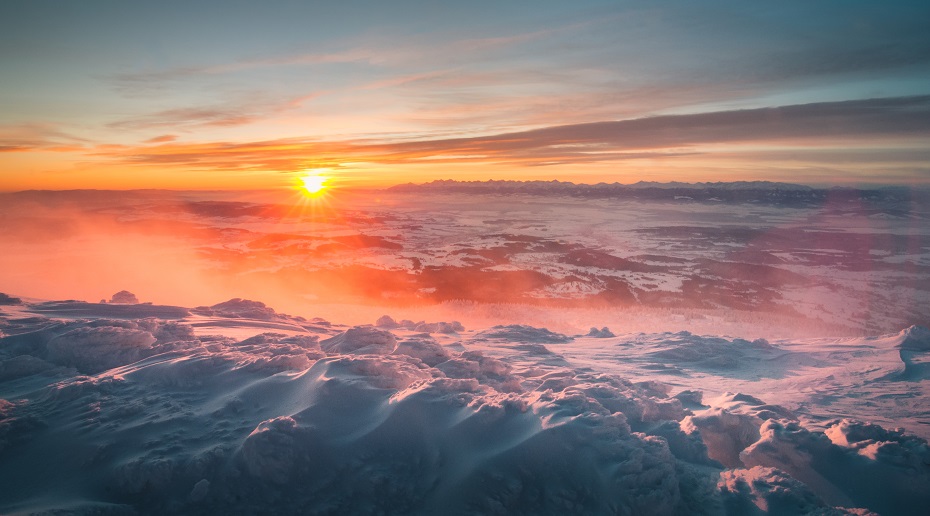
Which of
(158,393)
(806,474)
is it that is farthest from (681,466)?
(158,393)

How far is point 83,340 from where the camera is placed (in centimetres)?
911

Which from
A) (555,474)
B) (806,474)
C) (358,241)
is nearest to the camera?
(555,474)

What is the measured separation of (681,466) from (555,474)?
1.59m

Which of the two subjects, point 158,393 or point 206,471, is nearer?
point 206,471

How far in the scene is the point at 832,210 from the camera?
2921 inches

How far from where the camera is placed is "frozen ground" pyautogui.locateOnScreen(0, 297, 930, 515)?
532cm

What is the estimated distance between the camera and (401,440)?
6051 mm

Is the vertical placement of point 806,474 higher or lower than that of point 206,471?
lower

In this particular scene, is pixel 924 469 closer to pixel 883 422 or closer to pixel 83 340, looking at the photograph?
pixel 883 422

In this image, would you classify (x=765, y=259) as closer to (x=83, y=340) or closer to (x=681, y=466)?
(x=681, y=466)

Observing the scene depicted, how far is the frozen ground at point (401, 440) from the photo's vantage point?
17.5ft

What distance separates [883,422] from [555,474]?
685cm

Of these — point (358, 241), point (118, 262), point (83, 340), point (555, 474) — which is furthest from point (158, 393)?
point (358, 241)

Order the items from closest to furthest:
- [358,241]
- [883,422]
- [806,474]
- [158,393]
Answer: [806,474], [158,393], [883,422], [358,241]
